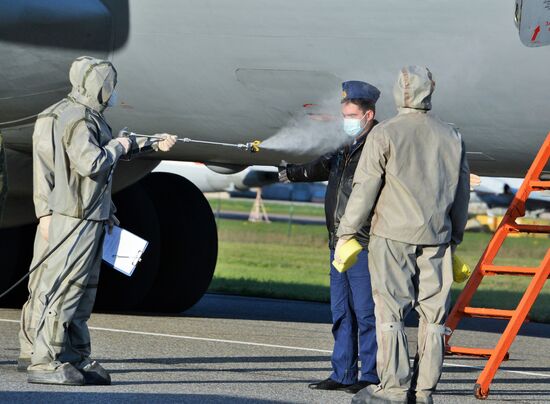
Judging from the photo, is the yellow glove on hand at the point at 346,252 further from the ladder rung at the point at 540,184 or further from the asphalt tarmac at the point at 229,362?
the ladder rung at the point at 540,184

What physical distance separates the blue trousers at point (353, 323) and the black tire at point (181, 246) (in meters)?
4.88

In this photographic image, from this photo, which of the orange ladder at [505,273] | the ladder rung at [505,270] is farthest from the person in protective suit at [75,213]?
the ladder rung at [505,270]

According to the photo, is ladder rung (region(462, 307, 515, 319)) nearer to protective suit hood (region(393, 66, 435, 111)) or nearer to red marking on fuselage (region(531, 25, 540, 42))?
protective suit hood (region(393, 66, 435, 111))

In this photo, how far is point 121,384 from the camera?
711 cm

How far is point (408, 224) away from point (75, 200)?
6.18ft

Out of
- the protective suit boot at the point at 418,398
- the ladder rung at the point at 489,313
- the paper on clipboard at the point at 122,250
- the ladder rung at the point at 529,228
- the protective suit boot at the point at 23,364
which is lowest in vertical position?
the protective suit boot at the point at 23,364

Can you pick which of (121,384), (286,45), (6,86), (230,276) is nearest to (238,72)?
(286,45)

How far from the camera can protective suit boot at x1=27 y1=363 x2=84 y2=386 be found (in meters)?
6.96

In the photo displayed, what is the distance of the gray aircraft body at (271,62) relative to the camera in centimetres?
812

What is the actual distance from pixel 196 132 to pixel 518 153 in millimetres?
2299

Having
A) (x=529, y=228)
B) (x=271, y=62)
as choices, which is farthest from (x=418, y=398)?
(x=271, y=62)

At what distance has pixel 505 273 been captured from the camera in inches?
290

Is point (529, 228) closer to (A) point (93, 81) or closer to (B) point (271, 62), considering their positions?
(B) point (271, 62)

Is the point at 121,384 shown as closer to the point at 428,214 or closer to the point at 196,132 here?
the point at 428,214
